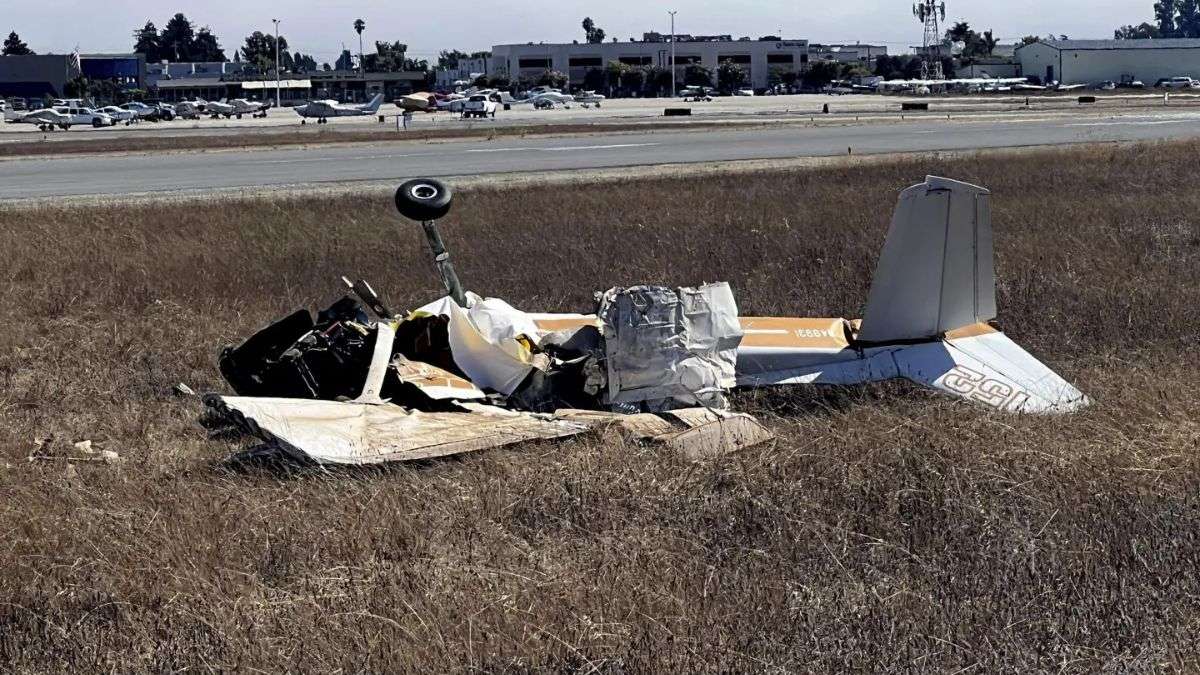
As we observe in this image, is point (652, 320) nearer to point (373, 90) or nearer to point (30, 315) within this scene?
point (30, 315)

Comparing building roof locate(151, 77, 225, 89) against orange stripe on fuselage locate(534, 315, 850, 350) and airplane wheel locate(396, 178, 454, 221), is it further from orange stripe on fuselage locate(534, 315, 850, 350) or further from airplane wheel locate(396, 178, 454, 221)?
orange stripe on fuselage locate(534, 315, 850, 350)

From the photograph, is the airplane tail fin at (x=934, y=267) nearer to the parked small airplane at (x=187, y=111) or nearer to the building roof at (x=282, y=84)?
the parked small airplane at (x=187, y=111)

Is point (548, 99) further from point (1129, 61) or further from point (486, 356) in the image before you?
point (486, 356)

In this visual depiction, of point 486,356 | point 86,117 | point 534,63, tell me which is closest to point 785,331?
point 486,356

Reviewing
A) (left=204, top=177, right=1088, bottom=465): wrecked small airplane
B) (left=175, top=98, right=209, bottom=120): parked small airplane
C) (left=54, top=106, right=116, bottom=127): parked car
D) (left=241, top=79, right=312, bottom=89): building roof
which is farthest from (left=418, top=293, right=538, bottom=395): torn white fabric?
(left=241, top=79, right=312, bottom=89): building roof

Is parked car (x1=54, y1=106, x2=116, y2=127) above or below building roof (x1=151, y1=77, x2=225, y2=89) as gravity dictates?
below

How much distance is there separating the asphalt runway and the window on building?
136m

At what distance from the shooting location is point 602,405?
7.46 meters

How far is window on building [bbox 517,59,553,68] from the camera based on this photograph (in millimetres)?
180250

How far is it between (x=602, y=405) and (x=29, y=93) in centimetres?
16786

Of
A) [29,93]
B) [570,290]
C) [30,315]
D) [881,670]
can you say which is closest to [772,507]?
[881,670]

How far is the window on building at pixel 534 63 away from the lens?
18025cm

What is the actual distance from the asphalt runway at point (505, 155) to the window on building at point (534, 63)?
136 meters

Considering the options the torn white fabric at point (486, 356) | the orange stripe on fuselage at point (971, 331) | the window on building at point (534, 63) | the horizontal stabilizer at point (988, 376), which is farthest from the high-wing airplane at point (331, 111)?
the window on building at point (534, 63)
